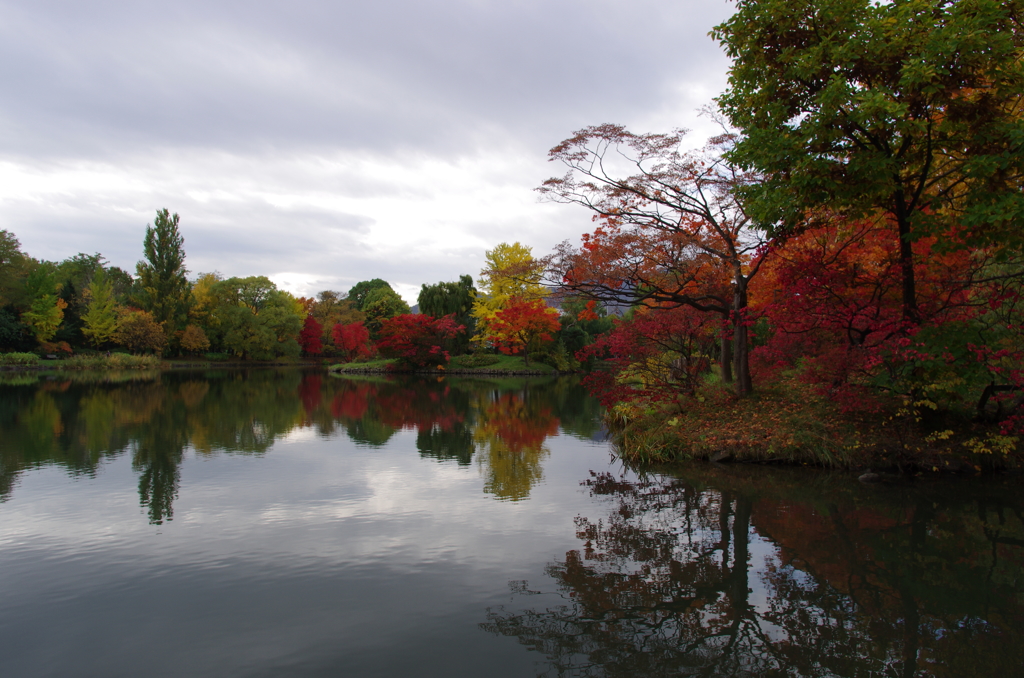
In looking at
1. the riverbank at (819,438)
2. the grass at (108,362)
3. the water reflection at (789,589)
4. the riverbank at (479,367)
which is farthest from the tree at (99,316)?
the water reflection at (789,589)

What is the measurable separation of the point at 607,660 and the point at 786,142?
5.86m

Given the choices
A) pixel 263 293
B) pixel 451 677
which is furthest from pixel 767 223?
pixel 263 293

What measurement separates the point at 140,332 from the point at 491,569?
41736mm

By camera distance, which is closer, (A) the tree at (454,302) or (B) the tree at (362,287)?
(A) the tree at (454,302)

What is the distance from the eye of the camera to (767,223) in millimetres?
7570

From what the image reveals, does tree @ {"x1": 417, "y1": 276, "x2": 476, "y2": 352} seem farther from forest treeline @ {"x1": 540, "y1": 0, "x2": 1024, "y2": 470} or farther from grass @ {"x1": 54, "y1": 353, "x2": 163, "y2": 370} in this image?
forest treeline @ {"x1": 540, "y1": 0, "x2": 1024, "y2": 470}

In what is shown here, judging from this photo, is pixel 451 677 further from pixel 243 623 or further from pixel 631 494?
pixel 631 494

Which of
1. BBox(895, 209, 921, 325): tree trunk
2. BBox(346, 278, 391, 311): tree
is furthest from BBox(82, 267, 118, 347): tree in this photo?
BBox(895, 209, 921, 325): tree trunk

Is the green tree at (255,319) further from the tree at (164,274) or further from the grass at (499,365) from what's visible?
the grass at (499,365)

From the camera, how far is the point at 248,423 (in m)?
13.5

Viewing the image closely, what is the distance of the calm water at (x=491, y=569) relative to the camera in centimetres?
355

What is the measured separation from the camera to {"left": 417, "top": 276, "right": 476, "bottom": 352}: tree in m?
37.9

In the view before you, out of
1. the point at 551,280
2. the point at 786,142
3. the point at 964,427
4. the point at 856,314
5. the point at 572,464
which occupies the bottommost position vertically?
the point at 572,464

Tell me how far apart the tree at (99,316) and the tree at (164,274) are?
229 cm
